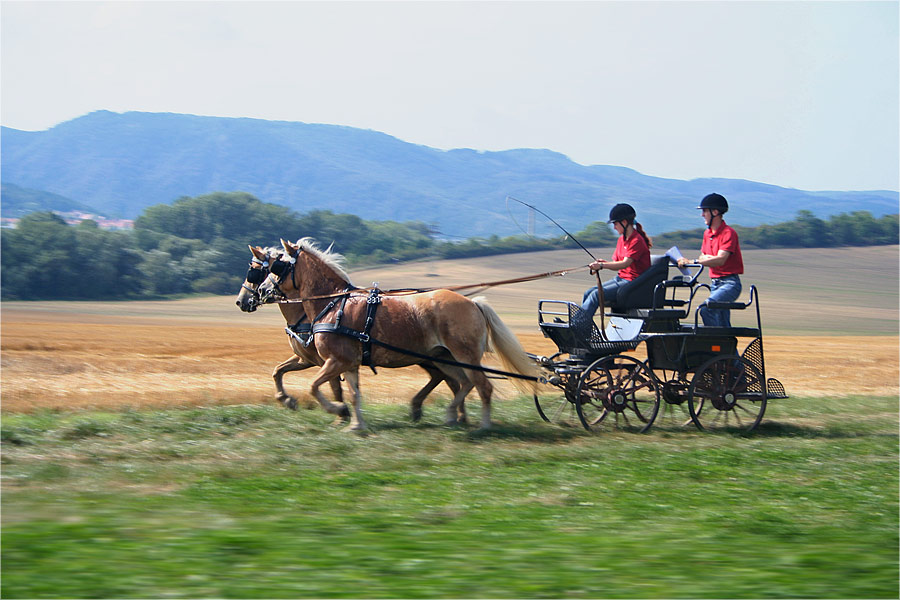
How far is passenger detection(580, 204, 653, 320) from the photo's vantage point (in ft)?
31.3

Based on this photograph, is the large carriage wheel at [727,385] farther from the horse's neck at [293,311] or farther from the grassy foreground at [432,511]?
the horse's neck at [293,311]

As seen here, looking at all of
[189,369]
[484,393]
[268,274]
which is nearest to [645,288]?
[484,393]

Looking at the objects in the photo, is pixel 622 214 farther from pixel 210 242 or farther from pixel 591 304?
pixel 210 242

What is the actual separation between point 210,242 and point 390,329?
155ft

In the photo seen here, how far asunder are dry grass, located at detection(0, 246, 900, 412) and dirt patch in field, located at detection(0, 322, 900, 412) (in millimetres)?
30

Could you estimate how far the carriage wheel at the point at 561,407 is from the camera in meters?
9.93

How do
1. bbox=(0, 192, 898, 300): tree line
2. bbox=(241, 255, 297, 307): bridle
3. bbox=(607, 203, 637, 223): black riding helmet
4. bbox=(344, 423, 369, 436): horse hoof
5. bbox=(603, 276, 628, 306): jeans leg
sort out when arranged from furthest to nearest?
bbox=(0, 192, 898, 300): tree line < bbox=(241, 255, 297, 307): bridle < bbox=(603, 276, 628, 306): jeans leg < bbox=(607, 203, 637, 223): black riding helmet < bbox=(344, 423, 369, 436): horse hoof

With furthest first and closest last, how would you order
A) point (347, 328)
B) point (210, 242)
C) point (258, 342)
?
point (210, 242) < point (258, 342) < point (347, 328)

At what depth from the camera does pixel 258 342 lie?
78.0ft

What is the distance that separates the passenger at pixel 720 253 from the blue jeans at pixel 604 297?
76 centimetres

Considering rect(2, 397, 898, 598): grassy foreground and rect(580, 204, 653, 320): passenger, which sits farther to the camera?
rect(580, 204, 653, 320): passenger

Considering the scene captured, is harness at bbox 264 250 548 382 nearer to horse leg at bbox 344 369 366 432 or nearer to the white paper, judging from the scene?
horse leg at bbox 344 369 366 432

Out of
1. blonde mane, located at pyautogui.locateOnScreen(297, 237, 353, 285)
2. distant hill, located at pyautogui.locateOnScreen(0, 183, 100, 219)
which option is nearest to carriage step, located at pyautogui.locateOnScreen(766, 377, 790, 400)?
blonde mane, located at pyautogui.locateOnScreen(297, 237, 353, 285)

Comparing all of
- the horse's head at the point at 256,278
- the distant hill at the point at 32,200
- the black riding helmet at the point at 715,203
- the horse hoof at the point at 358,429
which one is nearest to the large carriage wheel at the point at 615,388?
the black riding helmet at the point at 715,203
